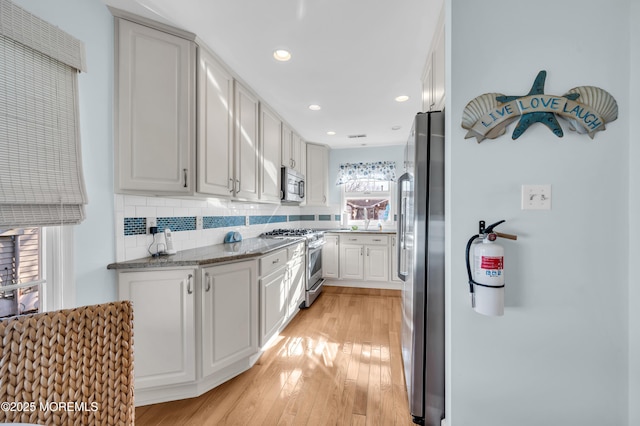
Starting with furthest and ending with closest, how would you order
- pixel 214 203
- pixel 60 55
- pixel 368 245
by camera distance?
1. pixel 368 245
2. pixel 214 203
3. pixel 60 55

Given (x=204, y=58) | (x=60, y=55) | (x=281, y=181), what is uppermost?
(x=204, y=58)

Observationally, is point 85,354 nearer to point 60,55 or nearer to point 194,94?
point 60,55

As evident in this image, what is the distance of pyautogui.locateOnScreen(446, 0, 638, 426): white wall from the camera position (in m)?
1.11

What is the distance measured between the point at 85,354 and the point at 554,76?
6.63ft

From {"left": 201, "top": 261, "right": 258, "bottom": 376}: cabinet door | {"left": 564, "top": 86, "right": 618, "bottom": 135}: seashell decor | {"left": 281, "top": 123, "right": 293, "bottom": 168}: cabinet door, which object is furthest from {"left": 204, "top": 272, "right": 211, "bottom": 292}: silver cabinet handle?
{"left": 564, "top": 86, "right": 618, "bottom": 135}: seashell decor

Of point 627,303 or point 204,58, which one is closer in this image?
point 627,303

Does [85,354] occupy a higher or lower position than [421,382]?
higher

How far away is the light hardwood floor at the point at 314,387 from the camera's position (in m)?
1.56

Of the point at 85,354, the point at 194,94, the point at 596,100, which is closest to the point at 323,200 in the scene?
the point at 194,94

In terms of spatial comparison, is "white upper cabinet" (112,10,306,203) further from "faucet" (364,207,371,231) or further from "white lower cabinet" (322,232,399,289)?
"faucet" (364,207,371,231)

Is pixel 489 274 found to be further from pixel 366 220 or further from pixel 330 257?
pixel 366 220

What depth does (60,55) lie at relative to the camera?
4.16ft

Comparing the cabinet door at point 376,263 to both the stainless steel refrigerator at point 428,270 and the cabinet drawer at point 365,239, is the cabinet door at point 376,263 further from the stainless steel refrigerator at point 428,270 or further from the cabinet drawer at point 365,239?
the stainless steel refrigerator at point 428,270

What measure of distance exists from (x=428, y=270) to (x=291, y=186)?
96.2 inches
